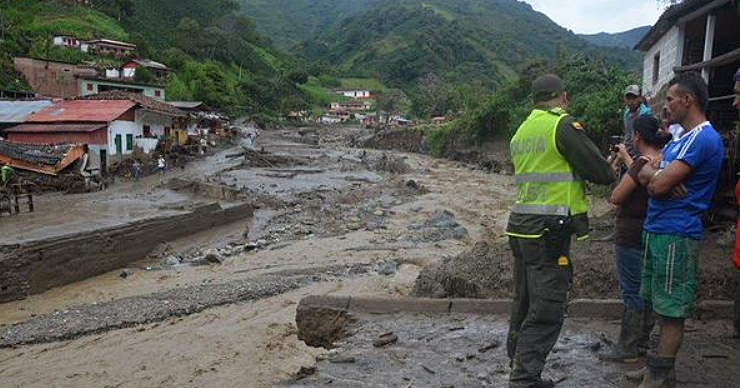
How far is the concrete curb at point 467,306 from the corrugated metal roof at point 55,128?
2728cm

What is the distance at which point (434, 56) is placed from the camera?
125 metres

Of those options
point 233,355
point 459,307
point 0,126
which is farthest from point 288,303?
point 0,126

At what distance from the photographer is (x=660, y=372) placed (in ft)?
11.6

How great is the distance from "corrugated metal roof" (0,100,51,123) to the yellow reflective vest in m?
33.5

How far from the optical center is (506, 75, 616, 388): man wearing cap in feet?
11.6

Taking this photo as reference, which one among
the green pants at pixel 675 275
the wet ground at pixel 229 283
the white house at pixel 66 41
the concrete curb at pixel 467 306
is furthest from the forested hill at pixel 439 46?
the green pants at pixel 675 275

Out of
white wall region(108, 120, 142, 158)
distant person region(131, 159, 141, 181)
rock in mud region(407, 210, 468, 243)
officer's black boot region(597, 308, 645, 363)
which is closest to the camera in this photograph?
officer's black boot region(597, 308, 645, 363)

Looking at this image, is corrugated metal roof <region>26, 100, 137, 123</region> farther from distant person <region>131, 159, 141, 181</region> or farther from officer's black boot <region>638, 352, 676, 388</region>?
officer's black boot <region>638, 352, 676, 388</region>

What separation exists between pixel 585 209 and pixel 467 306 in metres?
2.57

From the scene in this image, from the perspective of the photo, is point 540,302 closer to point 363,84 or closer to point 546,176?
point 546,176

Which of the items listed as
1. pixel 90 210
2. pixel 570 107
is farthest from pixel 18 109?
pixel 570 107

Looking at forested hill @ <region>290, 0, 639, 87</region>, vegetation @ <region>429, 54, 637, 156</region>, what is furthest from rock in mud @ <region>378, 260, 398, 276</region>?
forested hill @ <region>290, 0, 639, 87</region>

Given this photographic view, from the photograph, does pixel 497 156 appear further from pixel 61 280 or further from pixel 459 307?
pixel 459 307

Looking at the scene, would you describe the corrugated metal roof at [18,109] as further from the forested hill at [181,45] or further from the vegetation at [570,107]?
the vegetation at [570,107]
